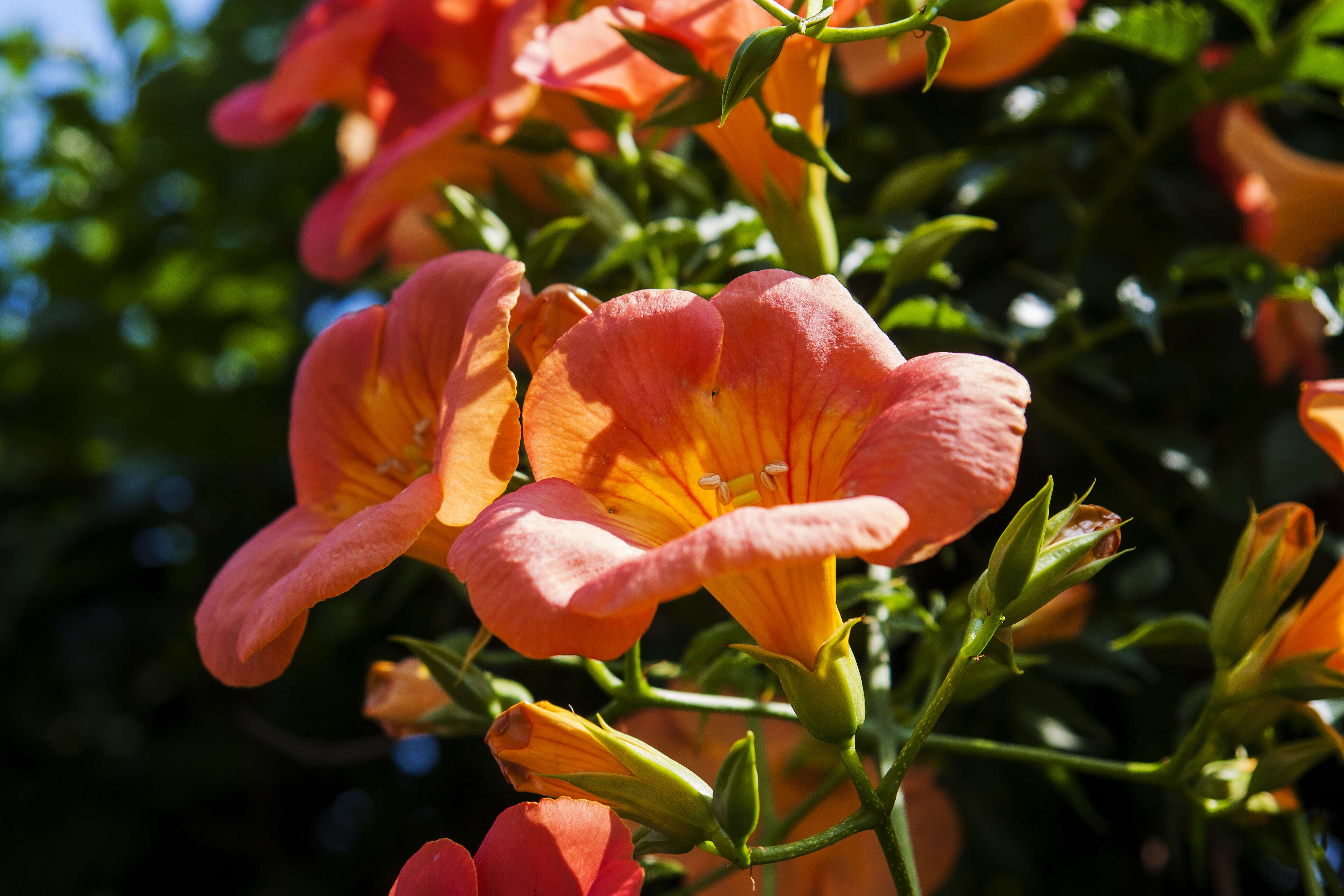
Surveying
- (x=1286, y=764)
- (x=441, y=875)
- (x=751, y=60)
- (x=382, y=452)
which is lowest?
(x=1286, y=764)

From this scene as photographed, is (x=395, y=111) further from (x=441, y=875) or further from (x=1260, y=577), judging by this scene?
(x=1260, y=577)

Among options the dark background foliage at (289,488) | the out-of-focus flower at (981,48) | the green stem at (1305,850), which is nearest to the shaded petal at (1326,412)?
the dark background foliage at (289,488)

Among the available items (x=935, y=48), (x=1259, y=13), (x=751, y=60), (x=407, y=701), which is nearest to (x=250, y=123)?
(x=407, y=701)

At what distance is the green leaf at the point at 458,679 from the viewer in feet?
3.84

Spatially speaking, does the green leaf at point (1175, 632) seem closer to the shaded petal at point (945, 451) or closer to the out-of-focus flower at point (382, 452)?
the shaded petal at point (945, 451)

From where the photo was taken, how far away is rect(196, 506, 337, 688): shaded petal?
1.05 metres

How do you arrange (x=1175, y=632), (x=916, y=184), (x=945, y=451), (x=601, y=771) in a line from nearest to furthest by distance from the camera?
(x=945, y=451) < (x=601, y=771) < (x=1175, y=632) < (x=916, y=184)

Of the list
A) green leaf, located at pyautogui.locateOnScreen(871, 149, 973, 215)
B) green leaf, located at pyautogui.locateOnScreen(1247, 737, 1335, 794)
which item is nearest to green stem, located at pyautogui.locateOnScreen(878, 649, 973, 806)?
green leaf, located at pyautogui.locateOnScreen(1247, 737, 1335, 794)

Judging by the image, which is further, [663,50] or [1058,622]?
[1058,622]

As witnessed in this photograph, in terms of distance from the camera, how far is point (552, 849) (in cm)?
99

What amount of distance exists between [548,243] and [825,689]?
766 mm

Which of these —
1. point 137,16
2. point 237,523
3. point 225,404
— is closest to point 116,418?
point 225,404

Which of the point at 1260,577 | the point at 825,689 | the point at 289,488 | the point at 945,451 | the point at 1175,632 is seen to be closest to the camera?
the point at 945,451

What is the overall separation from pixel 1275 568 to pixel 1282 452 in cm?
57
